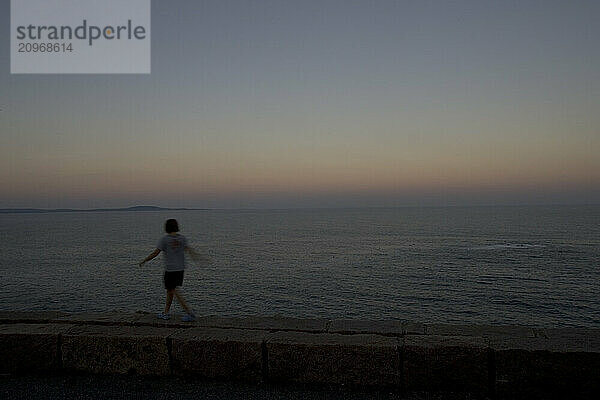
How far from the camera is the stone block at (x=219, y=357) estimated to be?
206 inches

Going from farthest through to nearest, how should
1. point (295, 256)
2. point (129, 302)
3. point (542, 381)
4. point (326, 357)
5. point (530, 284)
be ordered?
point (295, 256), point (530, 284), point (129, 302), point (326, 357), point (542, 381)

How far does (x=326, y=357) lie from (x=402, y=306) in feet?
69.6

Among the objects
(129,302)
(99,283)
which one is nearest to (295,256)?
(99,283)

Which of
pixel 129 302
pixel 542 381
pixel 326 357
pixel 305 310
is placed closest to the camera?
pixel 542 381

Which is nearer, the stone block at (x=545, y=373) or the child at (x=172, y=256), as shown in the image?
the stone block at (x=545, y=373)

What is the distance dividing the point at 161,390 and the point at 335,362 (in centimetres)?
184

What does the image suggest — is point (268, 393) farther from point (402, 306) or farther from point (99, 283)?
point (99, 283)

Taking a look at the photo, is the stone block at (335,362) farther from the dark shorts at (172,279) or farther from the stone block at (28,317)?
the stone block at (28,317)

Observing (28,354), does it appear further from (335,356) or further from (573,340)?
(573,340)

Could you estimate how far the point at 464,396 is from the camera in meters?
4.82

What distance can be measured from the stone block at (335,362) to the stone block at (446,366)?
15 centimetres

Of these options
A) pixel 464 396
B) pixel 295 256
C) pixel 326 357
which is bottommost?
pixel 295 256

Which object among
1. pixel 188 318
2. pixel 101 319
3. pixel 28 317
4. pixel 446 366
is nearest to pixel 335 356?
pixel 446 366

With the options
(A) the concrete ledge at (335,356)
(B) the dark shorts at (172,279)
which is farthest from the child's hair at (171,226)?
(A) the concrete ledge at (335,356)
